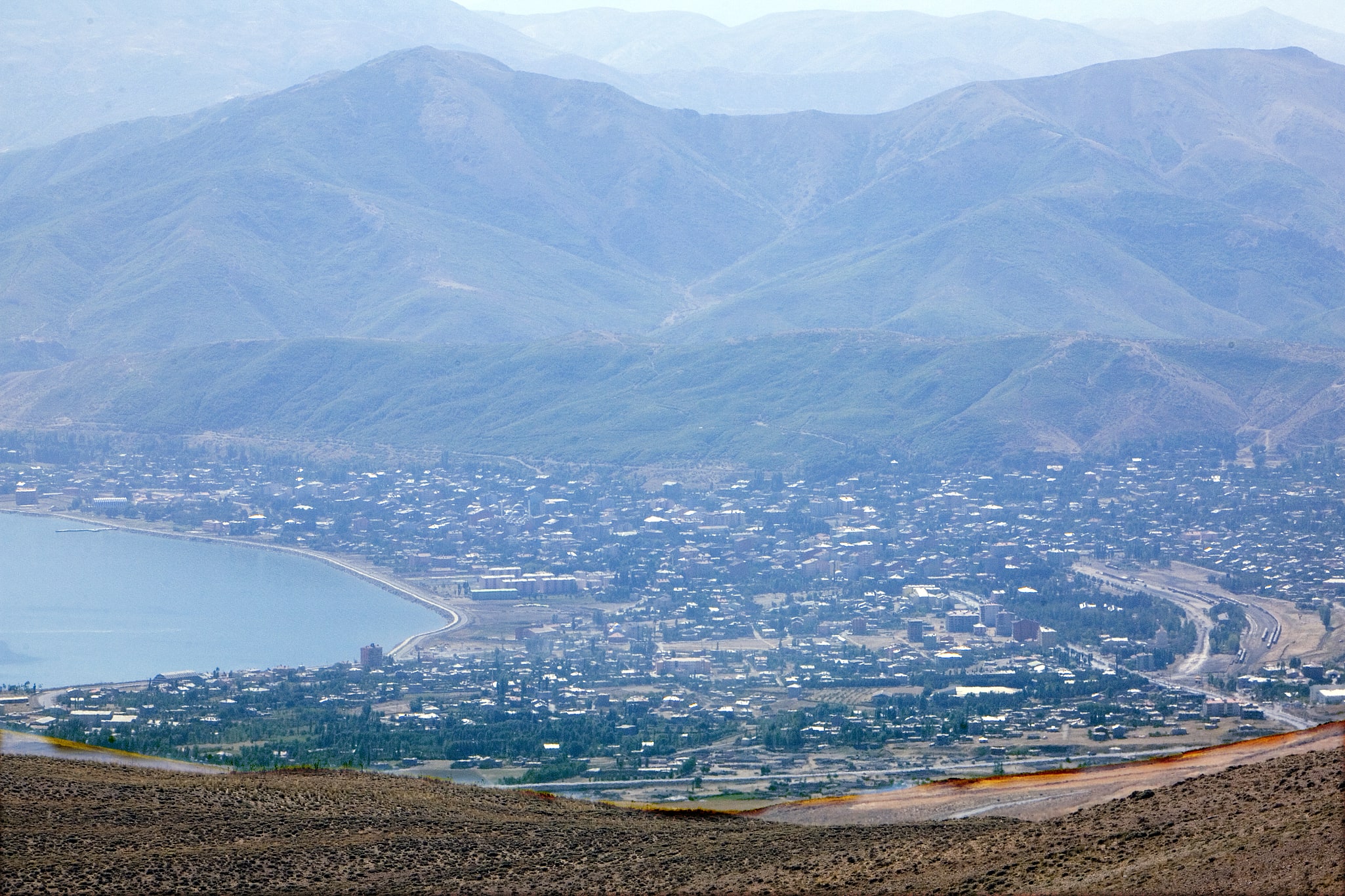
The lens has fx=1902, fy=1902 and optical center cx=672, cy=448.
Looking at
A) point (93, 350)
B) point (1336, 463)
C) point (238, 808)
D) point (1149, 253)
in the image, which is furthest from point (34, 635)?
point (1149, 253)

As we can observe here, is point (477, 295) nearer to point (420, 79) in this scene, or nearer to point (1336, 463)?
point (420, 79)

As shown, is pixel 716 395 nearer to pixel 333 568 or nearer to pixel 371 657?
pixel 333 568

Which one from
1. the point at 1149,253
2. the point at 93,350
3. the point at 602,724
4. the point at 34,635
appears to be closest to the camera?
the point at 602,724

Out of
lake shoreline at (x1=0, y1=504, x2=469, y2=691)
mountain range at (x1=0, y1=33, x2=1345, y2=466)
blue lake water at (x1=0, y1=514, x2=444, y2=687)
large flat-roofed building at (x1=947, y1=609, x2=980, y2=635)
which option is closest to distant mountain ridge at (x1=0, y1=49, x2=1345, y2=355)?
mountain range at (x1=0, y1=33, x2=1345, y2=466)

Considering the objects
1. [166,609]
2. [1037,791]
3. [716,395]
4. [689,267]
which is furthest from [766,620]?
[689,267]

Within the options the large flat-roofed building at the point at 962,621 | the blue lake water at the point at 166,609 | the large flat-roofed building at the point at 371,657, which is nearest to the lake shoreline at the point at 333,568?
the blue lake water at the point at 166,609

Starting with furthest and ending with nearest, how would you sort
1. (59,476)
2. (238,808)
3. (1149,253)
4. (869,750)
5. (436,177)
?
1. (436,177)
2. (1149,253)
3. (59,476)
4. (869,750)
5. (238,808)

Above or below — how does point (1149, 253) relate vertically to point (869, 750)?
above

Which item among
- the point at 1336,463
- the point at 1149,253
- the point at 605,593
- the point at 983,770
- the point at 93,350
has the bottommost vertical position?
the point at 983,770
